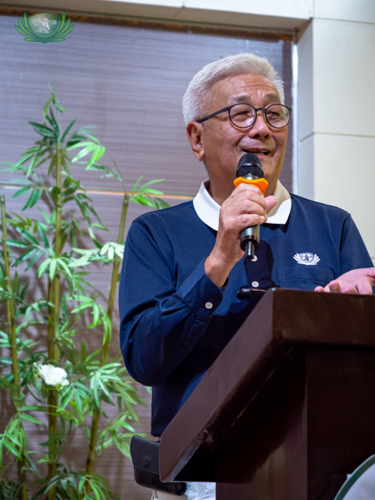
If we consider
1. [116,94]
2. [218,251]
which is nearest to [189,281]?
[218,251]

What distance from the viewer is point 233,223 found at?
3.19 feet

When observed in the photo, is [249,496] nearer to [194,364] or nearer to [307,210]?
[194,364]

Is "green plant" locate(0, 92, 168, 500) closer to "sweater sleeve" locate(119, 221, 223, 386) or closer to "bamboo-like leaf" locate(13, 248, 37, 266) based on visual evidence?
"bamboo-like leaf" locate(13, 248, 37, 266)

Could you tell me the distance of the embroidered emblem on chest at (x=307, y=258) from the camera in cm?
130

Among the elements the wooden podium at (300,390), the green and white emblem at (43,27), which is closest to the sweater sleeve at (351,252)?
the wooden podium at (300,390)

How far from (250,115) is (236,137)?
0.22 feet

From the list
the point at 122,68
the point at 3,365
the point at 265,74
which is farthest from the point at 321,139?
the point at 3,365

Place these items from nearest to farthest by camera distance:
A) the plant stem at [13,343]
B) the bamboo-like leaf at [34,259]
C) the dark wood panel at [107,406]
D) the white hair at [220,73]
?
the white hair at [220,73] < the plant stem at [13,343] < the bamboo-like leaf at [34,259] < the dark wood panel at [107,406]

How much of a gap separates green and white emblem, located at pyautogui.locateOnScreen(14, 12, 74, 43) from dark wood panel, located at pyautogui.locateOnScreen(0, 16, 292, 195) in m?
0.03

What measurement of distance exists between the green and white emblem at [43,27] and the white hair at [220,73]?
5.50 feet

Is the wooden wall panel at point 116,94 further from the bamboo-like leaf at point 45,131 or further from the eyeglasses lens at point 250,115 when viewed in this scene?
the eyeglasses lens at point 250,115

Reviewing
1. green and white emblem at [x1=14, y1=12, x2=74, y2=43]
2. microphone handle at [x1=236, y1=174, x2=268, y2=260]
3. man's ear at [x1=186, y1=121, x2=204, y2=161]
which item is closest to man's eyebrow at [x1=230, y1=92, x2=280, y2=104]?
man's ear at [x1=186, y1=121, x2=204, y2=161]

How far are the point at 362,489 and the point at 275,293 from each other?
0.60 ft

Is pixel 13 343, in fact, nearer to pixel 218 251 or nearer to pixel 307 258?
pixel 307 258
